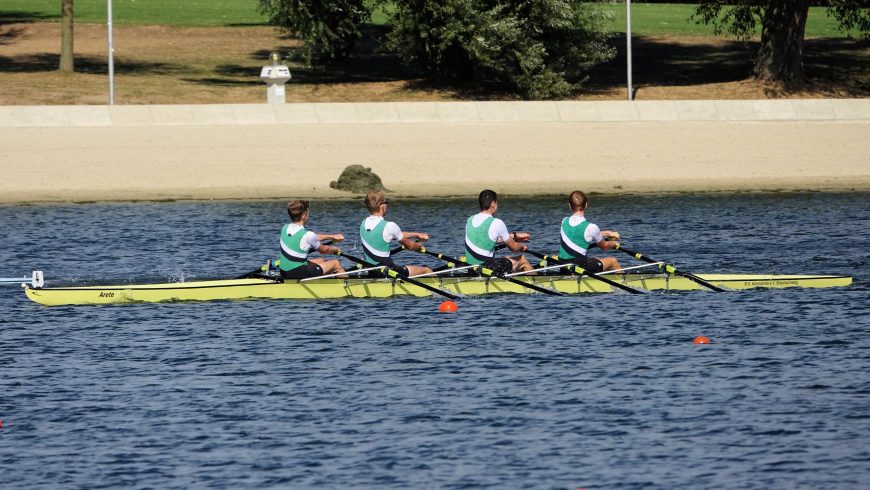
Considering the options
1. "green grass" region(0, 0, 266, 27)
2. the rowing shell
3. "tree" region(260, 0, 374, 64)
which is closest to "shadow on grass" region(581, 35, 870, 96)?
"tree" region(260, 0, 374, 64)

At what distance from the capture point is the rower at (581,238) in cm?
2288

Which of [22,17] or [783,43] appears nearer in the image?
[783,43]

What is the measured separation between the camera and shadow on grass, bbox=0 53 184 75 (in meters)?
50.5

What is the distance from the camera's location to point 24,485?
14.4 metres

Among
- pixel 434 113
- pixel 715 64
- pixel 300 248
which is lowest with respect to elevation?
pixel 300 248

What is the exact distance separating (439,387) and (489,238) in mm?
5480

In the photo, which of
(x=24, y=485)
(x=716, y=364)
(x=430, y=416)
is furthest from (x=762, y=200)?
(x=24, y=485)

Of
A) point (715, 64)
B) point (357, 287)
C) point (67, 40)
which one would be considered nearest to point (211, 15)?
point (67, 40)

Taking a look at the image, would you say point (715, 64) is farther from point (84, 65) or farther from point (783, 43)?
point (84, 65)

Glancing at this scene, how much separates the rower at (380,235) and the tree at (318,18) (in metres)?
25.1

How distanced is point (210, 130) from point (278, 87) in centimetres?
354

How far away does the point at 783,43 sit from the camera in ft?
157

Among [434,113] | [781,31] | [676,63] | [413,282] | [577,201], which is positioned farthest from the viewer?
[676,63]

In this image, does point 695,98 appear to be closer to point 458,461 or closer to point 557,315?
point 557,315
